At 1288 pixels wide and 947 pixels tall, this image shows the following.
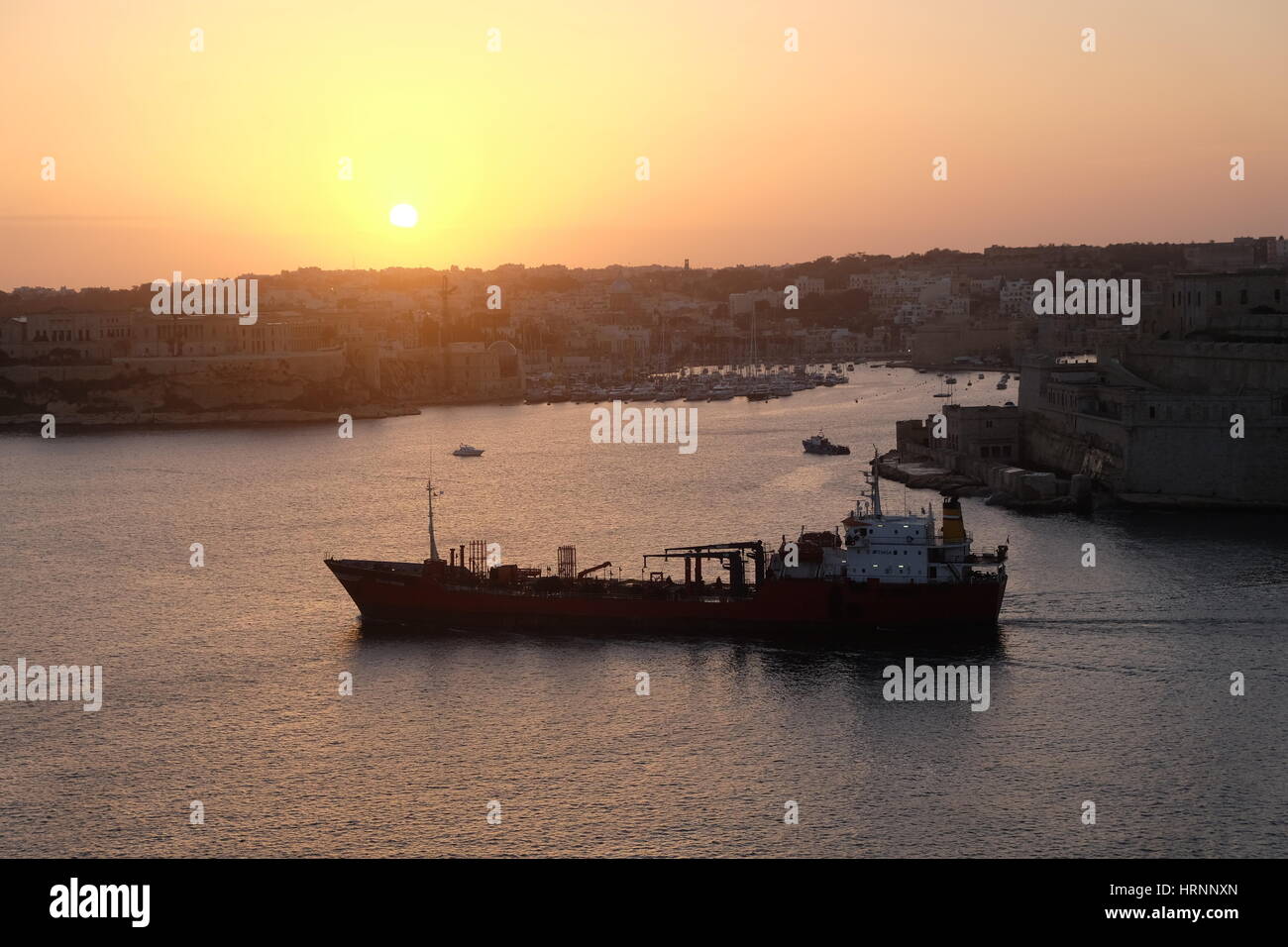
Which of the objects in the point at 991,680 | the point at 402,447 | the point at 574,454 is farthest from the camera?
the point at 402,447

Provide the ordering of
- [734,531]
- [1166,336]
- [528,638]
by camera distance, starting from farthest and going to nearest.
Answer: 1. [1166,336]
2. [734,531]
3. [528,638]

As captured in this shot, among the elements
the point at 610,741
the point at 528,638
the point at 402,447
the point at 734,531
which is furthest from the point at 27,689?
the point at 402,447

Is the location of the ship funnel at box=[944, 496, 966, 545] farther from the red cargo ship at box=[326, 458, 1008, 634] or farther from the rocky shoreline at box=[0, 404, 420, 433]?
the rocky shoreline at box=[0, 404, 420, 433]

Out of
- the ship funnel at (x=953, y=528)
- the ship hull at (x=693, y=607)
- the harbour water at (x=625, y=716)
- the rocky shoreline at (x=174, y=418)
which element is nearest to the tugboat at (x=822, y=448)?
the harbour water at (x=625, y=716)

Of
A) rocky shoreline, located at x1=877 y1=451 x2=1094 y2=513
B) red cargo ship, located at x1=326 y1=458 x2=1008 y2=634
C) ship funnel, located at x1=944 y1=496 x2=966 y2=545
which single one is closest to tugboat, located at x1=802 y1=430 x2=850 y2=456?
rocky shoreline, located at x1=877 y1=451 x2=1094 y2=513

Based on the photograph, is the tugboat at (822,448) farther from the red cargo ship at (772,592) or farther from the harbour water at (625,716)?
the red cargo ship at (772,592)
